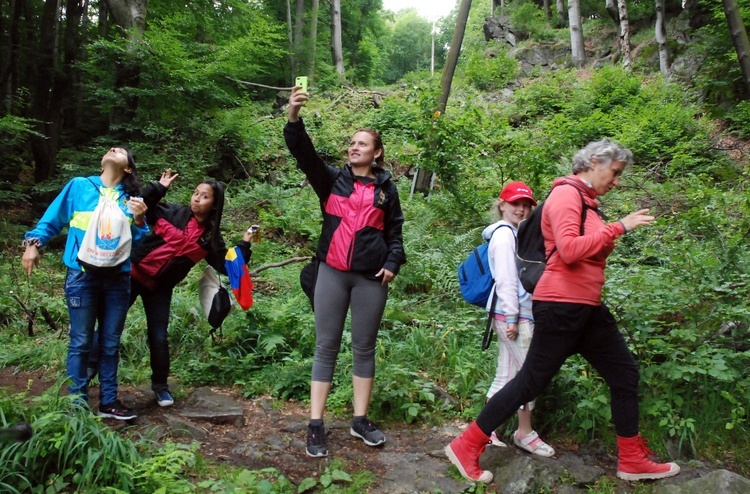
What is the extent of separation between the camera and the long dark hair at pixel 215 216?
14.1 ft

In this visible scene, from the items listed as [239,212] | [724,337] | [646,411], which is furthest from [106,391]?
[239,212]

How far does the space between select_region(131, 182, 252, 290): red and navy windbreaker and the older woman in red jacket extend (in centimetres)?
249

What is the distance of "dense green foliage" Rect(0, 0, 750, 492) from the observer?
137 inches

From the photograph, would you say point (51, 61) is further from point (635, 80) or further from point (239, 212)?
point (635, 80)

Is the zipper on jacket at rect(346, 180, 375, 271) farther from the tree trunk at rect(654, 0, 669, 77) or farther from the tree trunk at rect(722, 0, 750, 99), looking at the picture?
the tree trunk at rect(654, 0, 669, 77)

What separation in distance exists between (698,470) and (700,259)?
5.26 ft

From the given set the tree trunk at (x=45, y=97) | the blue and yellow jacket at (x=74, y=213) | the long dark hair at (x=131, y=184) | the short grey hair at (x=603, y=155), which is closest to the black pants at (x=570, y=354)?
the short grey hair at (x=603, y=155)

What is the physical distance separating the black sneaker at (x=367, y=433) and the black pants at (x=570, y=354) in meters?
0.84

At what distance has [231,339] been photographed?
5.55 metres

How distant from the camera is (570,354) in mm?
3117

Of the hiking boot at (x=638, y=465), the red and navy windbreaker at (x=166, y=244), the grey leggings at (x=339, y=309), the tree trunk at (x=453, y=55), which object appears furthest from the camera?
the tree trunk at (x=453, y=55)

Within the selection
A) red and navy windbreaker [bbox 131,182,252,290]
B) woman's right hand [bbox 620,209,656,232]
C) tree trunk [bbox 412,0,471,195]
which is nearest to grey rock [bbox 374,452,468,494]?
woman's right hand [bbox 620,209,656,232]

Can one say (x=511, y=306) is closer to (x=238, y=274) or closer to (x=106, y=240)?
(x=238, y=274)

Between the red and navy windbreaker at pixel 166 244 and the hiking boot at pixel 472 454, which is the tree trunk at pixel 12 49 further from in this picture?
the hiking boot at pixel 472 454
